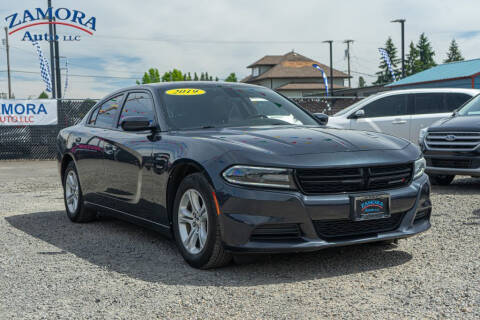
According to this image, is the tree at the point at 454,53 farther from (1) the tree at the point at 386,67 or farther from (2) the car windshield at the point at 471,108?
(2) the car windshield at the point at 471,108

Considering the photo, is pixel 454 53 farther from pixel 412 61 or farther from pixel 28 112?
pixel 28 112

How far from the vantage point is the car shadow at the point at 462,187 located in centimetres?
Answer: 920

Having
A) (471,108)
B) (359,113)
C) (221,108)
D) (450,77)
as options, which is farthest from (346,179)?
(450,77)

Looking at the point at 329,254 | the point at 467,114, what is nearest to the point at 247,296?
the point at 329,254

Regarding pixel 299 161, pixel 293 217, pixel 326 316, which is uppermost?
pixel 299 161

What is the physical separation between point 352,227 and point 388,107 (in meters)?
8.41

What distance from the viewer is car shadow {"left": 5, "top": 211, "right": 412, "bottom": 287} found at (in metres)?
4.43

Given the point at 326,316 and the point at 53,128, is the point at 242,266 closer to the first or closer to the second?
the point at 326,316

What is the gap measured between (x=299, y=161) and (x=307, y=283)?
0.85 meters

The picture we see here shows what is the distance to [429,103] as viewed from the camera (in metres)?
12.1

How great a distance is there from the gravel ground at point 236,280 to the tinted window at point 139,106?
1234 millimetres

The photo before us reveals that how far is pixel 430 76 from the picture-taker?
38531 millimetres

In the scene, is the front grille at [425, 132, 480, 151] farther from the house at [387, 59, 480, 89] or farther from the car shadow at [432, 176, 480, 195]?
the house at [387, 59, 480, 89]

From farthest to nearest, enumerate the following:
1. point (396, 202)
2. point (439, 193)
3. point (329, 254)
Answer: point (439, 193)
point (329, 254)
point (396, 202)
